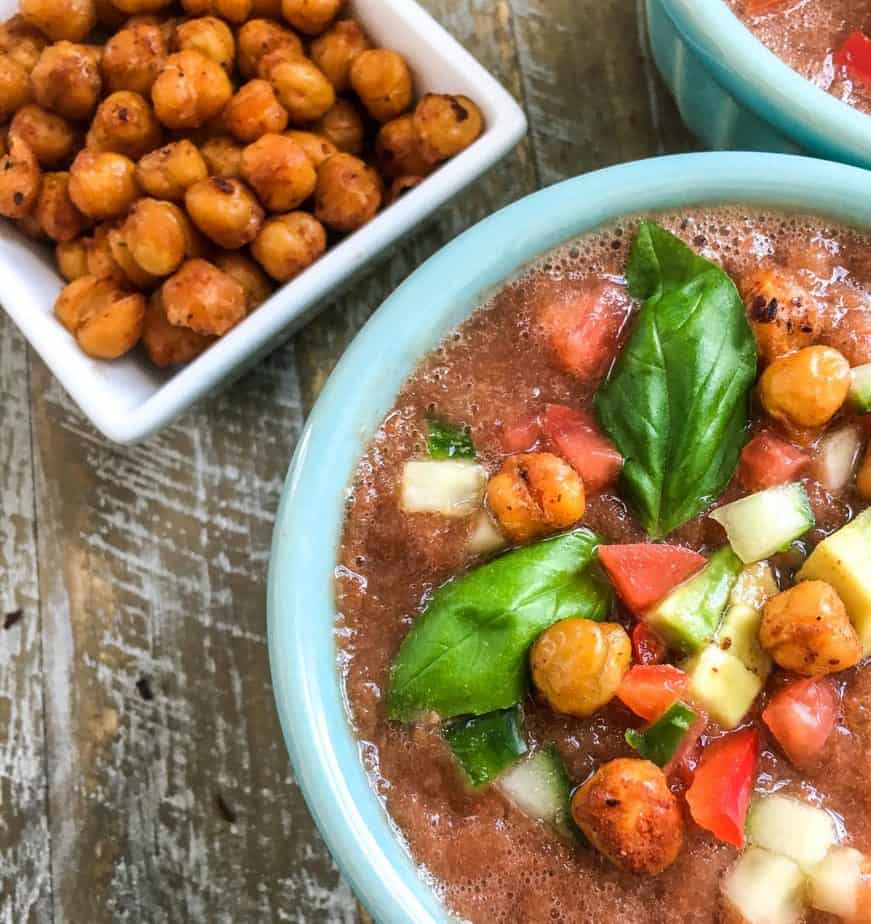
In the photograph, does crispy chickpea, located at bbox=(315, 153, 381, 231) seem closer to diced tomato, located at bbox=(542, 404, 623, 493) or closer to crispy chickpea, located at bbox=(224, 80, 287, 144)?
crispy chickpea, located at bbox=(224, 80, 287, 144)

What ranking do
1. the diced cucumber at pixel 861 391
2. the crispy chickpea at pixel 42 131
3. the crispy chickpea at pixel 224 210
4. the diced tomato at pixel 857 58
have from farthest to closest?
1. the crispy chickpea at pixel 42 131
2. the crispy chickpea at pixel 224 210
3. the diced tomato at pixel 857 58
4. the diced cucumber at pixel 861 391

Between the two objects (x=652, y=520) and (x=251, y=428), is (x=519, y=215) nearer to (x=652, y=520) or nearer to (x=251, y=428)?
(x=652, y=520)

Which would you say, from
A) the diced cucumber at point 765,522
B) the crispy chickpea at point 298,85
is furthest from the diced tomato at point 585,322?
the crispy chickpea at point 298,85

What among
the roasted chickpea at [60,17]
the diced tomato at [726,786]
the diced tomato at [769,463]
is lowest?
the diced tomato at [726,786]

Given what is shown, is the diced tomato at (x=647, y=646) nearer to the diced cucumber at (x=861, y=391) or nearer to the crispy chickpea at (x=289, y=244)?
the diced cucumber at (x=861, y=391)

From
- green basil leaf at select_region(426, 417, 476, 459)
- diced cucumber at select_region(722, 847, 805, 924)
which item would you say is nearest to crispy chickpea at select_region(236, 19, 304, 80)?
green basil leaf at select_region(426, 417, 476, 459)
